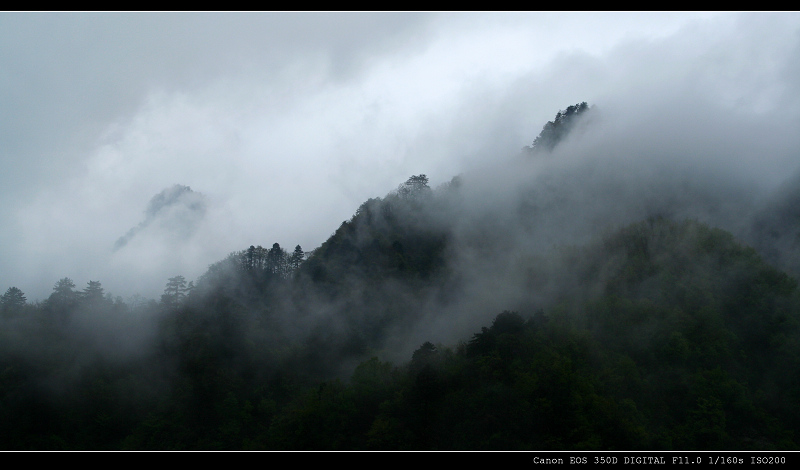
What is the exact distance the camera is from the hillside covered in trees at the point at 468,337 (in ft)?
140

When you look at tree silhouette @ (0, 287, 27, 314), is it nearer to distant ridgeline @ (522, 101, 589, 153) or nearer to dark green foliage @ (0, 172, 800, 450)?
dark green foliage @ (0, 172, 800, 450)

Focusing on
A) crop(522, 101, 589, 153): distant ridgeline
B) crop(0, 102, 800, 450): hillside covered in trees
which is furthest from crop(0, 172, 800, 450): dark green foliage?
crop(522, 101, 589, 153): distant ridgeline

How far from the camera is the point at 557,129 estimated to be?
116 metres

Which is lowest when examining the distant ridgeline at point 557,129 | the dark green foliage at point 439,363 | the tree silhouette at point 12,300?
the dark green foliage at point 439,363

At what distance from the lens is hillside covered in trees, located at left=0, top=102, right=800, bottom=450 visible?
42.5 meters

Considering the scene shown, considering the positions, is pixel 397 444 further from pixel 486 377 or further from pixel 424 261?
pixel 424 261

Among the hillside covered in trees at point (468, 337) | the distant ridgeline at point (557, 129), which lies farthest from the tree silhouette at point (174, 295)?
the distant ridgeline at point (557, 129)

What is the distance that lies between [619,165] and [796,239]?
123ft

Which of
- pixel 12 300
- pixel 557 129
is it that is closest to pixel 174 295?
pixel 12 300

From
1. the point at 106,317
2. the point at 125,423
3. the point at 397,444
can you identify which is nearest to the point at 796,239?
the point at 397,444

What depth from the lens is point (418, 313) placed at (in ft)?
269

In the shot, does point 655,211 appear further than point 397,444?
Yes

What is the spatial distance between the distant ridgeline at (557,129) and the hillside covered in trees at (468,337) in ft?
41.8

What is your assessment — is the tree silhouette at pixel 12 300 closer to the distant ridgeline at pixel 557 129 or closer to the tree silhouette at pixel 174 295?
the tree silhouette at pixel 174 295
